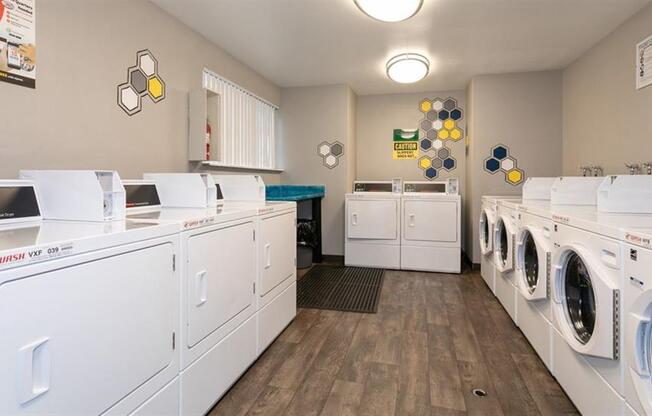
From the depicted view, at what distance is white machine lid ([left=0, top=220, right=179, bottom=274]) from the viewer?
89 cm

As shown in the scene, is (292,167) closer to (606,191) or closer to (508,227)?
(508,227)

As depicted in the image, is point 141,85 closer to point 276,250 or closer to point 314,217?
point 276,250

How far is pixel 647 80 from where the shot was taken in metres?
2.68

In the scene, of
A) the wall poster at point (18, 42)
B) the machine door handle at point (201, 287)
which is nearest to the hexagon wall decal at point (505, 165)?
the machine door handle at point (201, 287)

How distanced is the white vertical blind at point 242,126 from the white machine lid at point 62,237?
185 centimetres

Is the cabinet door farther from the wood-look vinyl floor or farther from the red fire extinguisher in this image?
the red fire extinguisher

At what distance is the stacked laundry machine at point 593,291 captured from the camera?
3.94ft

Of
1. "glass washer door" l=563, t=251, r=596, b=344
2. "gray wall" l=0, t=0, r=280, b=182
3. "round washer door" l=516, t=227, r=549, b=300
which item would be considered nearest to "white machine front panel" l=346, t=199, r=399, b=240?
"round washer door" l=516, t=227, r=549, b=300

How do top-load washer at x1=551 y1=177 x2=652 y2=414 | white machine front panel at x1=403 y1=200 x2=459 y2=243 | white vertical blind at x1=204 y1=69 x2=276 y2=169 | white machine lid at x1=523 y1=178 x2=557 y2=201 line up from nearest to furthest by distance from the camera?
top-load washer at x1=551 y1=177 x2=652 y2=414 < white machine lid at x1=523 y1=178 x2=557 y2=201 < white vertical blind at x1=204 y1=69 x2=276 y2=169 < white machine front panel at x1=403 y1=200 x2=459 y2=243

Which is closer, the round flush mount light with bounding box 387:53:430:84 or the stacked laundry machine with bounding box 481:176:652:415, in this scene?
the stacked laundry machine with bounding box 481:176:652:415

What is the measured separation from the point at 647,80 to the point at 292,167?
145 inches

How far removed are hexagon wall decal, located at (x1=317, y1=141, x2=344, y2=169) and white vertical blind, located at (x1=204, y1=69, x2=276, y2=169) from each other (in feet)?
2.18

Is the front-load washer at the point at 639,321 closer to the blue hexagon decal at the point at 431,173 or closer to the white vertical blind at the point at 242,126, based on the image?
the white vertical blind at the point at 242,126

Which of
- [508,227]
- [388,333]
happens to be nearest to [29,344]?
[388,333]
